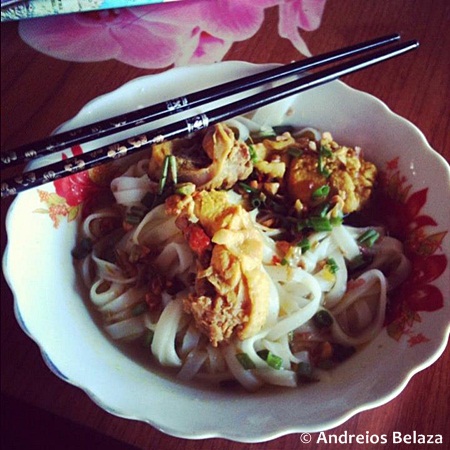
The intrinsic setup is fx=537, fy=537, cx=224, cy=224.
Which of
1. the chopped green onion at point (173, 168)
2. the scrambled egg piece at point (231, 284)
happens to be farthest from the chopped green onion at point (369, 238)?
the chopped green onion at point (173, 168)

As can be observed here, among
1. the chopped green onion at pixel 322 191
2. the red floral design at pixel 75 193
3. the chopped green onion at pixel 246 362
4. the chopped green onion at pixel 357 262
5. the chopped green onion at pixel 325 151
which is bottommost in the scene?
the chopped green onion at pixel 246 362

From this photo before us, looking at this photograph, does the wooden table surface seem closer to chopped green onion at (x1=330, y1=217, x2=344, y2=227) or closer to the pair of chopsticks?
the pair of chopsticks

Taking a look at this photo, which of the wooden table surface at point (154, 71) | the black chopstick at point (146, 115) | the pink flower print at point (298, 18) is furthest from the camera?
the pink flower print at point (298, 18)

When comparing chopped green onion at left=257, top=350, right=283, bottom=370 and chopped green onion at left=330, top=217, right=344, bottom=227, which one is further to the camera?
chopped green onion at left=330, top=217, right=344, bottom=227

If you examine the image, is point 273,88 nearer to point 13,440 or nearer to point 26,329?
point 26,329

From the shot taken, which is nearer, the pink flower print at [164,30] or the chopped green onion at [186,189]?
the chopped green onion at [186,189]

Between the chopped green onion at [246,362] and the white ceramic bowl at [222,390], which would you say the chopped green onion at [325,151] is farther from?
the chopped green onion at [246,362]

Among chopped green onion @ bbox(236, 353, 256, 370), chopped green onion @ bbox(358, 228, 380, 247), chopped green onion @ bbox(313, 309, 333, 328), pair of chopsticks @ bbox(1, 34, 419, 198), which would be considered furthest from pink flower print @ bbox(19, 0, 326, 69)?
chopped green onion @ bbox(236, 353, 256, 370)

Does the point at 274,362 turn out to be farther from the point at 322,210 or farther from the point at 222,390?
the point at 322,210
